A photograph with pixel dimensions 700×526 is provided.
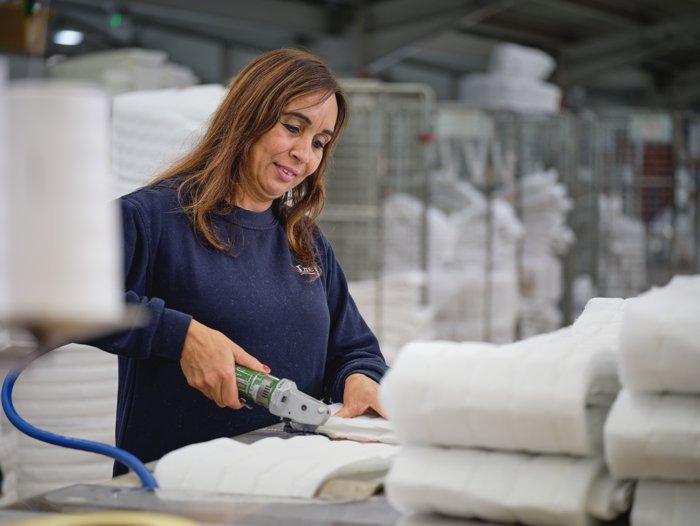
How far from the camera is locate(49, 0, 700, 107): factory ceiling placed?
759 centimetres

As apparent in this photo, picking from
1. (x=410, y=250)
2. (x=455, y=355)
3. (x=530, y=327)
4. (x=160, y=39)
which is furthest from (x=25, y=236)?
(x=160, y=39)

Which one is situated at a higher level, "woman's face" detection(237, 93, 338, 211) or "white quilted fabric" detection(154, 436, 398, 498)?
"woman's face" detection(237, 93, 338, 211)

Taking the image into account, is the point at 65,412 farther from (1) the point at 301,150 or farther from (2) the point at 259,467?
(2) the point at 259,467

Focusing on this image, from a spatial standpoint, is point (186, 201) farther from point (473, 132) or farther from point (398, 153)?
point (473, 132)

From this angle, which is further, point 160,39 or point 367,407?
point 160,39

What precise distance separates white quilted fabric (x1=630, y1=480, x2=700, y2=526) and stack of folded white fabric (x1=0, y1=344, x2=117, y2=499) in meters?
2.20

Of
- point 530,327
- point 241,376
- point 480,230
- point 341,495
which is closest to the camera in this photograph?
point 341,495

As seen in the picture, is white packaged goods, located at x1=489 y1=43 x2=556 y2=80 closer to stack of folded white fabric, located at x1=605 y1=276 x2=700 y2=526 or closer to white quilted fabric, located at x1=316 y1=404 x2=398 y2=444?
A: white quilted fabric, located at x1=316 y1=404 x2=398 y2=444

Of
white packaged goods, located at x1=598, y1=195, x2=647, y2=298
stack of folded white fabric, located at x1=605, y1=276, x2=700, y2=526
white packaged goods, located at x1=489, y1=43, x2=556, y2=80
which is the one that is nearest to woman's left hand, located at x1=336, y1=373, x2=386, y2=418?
stack of folded white fabric, located at x1=605, y1=276, x2=700, y2=526

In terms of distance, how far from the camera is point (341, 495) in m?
1.34

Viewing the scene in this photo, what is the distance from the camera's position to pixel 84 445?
154 cm

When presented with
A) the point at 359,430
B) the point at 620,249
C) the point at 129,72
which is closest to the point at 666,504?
the point at 359,430

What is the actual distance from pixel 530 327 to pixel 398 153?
1994 millimetres

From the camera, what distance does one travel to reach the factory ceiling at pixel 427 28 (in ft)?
24.9
